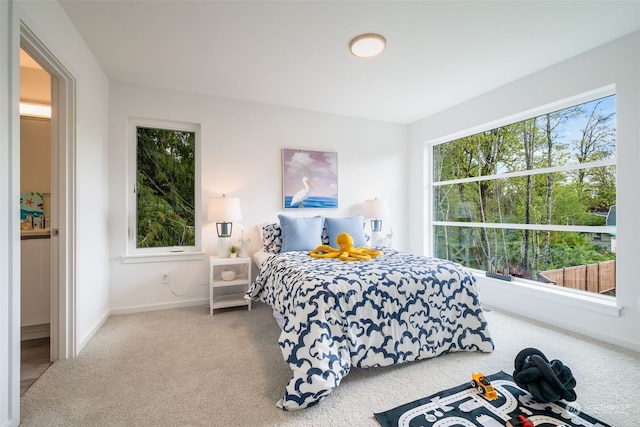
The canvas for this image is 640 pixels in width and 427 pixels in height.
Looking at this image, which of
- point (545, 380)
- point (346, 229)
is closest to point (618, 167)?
point (545, 380)

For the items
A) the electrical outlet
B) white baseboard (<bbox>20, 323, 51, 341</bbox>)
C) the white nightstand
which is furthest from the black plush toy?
white baseboard (<bbox>20, 323, 51, 341</bbox>)

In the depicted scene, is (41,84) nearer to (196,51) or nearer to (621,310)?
(196,51)

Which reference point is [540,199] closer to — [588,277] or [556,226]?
[556,226]

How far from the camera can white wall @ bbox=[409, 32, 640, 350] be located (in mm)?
2209

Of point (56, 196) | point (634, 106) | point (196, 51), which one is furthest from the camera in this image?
point (196, 51)

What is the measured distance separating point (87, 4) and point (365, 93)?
253 cm

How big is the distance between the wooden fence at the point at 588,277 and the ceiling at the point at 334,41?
1.93m

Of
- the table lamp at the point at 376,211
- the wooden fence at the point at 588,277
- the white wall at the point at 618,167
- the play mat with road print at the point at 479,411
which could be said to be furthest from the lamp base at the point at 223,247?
the wooden fence at the point at 588,277

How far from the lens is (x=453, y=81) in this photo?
2.99m

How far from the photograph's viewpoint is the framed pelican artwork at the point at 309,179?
3654 mm

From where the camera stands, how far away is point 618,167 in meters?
2.32

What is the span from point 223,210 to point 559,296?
11.1 ft

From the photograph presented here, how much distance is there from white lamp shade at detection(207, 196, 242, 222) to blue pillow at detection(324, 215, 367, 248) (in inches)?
41.3

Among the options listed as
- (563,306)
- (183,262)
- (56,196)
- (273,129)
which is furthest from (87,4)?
(563,306)
